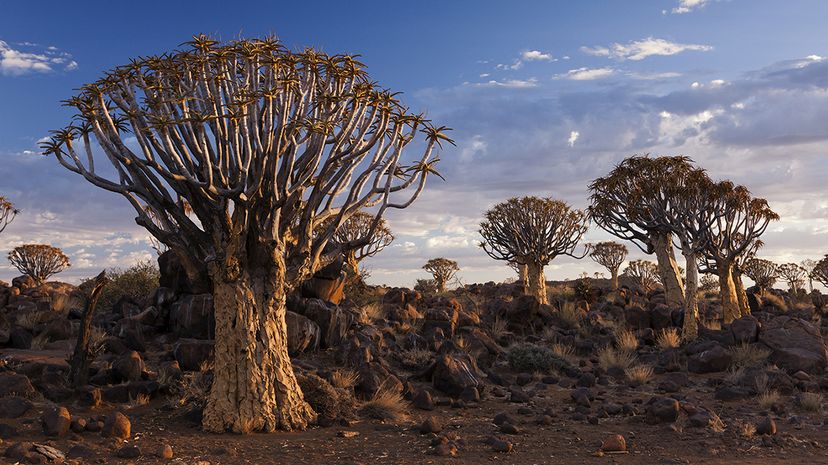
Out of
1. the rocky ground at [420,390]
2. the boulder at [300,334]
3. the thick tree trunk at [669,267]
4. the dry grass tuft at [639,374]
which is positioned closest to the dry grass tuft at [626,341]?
the rocky ground at [420,390]

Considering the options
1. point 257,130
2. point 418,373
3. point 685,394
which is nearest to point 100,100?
point 257,130

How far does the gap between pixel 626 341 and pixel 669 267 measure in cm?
638

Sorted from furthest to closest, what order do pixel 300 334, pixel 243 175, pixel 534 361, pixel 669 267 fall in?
pixel 669 267 → pixel 534 361 → pixel 300 334 → pixel 243 175

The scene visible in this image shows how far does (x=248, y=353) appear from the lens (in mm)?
9367

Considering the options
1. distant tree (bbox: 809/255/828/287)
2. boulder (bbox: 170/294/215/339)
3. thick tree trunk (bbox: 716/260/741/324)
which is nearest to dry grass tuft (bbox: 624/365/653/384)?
thick tree trunk (bbox: 716/260/741/324)

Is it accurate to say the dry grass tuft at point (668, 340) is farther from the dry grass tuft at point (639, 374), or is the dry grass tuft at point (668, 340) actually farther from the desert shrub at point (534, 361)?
the desert shrub at point (534, 361)

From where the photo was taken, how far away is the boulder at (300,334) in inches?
544

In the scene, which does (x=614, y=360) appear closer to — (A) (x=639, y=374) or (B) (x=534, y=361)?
(A) (x=639, y=374)

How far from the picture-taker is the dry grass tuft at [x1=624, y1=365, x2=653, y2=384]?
14445 millimetres

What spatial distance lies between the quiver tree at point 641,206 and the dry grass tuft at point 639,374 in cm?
632

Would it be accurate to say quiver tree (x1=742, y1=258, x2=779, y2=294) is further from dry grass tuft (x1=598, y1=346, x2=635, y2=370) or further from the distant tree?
dry grass tuft (x1=598, y1=346, x2=635, y2=370)

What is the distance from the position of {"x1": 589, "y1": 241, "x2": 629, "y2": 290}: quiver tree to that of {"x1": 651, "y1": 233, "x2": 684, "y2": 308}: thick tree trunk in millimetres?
21528

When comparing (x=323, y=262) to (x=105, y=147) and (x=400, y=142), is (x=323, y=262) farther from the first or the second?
(x=105, y=147)

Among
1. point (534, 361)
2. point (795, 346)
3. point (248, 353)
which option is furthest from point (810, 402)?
point (248, 353)
